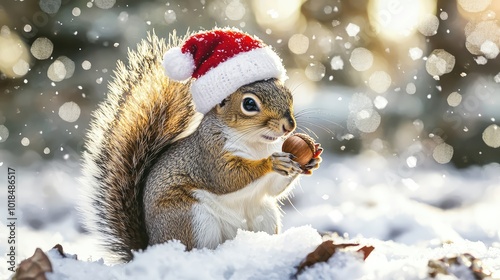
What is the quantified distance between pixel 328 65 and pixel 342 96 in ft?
0.62

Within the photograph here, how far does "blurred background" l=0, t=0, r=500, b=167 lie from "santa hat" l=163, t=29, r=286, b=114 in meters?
1.23

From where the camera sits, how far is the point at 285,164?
143 centimetres

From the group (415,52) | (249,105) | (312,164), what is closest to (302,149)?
(312,164)

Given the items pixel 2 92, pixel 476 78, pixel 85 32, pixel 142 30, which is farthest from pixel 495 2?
Result: pixel 2 92

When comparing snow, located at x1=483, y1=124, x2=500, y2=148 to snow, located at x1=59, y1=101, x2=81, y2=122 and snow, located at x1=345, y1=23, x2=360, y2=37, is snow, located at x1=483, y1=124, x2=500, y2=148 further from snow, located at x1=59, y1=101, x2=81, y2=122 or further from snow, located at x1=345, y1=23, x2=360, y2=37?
snow, located at x1=59, y1=101, x2=81, y2=122

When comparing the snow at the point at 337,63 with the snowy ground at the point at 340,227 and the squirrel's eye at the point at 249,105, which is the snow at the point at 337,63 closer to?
the snowy ground at the point at 340,227

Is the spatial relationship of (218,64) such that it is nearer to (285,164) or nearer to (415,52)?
(285,164)

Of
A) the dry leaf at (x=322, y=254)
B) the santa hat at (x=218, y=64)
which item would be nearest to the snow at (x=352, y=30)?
the santa hat at (x=218, y=64)

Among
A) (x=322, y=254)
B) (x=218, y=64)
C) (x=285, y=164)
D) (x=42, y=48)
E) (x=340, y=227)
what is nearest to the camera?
(x=322, y=254)

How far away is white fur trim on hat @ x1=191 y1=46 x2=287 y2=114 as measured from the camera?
1.52 meters

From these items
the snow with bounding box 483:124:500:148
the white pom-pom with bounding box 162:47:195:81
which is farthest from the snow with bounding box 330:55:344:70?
the white pom-pom with bounding box 162:47:195:81

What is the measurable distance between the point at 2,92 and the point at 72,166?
0.54 m

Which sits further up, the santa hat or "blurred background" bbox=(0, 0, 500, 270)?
the santa hat

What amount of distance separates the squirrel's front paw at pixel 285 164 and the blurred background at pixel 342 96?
3.29 feet
